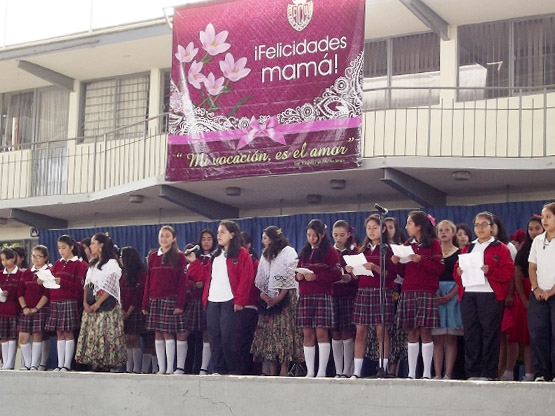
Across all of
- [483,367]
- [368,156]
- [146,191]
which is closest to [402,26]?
[368,156]

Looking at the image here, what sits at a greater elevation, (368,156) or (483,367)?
(368,156)

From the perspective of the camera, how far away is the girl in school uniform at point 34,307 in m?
11.8

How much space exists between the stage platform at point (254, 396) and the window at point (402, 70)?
20.2 ft

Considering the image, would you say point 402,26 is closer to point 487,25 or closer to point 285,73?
point 487,25

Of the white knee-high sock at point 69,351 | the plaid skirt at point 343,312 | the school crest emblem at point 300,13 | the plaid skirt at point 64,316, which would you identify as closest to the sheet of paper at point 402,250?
the plaid skirt at point 343,312

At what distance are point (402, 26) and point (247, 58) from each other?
8.26 ft

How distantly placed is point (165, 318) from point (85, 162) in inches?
275

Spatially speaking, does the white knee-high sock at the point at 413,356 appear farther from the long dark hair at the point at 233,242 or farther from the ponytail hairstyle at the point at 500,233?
the long dark hair at the point at 233,242

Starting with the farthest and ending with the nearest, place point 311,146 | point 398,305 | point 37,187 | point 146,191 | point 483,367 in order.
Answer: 1. point 37,187
2. point 146,191
3. point 311,146
4. point 398,305
5. point 483,367

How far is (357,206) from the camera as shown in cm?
1498

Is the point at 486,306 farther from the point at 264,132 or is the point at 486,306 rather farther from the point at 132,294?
the point at 264,132

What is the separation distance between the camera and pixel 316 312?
9742 millimetres

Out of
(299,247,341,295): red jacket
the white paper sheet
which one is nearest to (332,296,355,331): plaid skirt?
(299,247,341,295): red jacket

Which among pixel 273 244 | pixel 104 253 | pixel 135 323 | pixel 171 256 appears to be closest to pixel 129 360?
pixel 135 323
